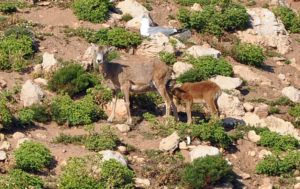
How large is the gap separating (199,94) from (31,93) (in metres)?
5.22

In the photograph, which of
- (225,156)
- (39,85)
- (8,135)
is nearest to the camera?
(8,135)

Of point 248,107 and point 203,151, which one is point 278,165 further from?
point 248,107

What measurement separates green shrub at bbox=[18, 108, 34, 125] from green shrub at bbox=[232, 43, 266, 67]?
1006 centimetres

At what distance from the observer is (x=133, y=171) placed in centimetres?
1458

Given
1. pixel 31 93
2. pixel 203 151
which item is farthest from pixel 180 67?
pixel 203 151

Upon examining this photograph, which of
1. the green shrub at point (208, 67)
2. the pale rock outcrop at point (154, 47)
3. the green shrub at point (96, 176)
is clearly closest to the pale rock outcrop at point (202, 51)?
the green shrub at point (208, 67)

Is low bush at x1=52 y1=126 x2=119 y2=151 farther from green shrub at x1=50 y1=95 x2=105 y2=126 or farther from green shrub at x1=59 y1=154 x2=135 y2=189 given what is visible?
green shrub at x1=59 y1=154 x2=135 y2=189

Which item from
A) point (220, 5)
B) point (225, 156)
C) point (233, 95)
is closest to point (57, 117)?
point (225, 156)

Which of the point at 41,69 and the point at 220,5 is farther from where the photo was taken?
the point at 220,5

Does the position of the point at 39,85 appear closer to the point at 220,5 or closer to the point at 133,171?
the point at 133,171

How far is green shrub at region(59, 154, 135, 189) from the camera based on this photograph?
516 inches

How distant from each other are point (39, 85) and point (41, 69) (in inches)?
36.4

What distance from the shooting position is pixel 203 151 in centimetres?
1571

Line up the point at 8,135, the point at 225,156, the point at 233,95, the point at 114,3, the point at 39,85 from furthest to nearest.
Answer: the point at 114,3 → the point at 233,95 → the point at 39,85 → the point at 225,156 → the point at 8,135
